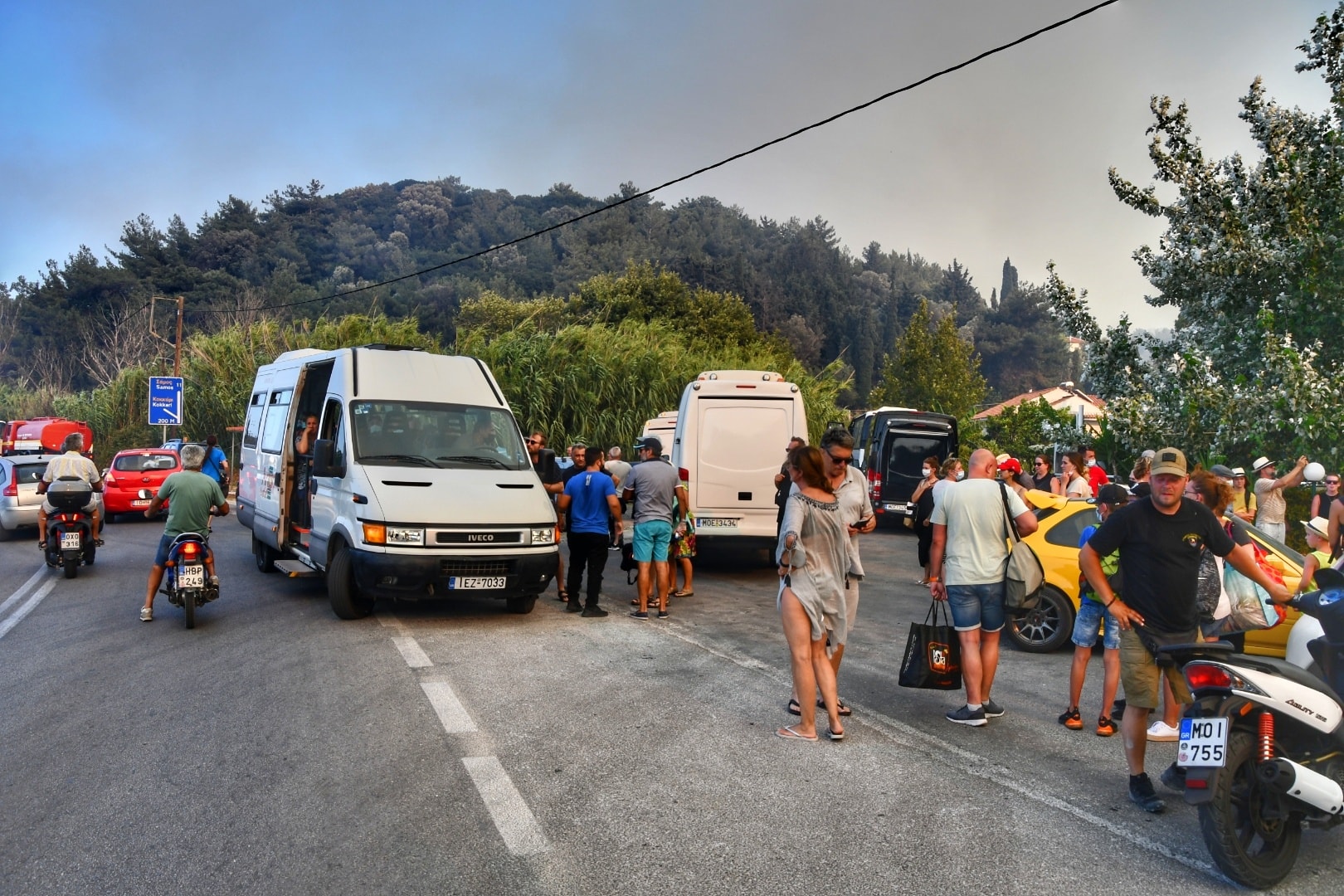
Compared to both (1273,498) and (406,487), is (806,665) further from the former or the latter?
(1273,498)

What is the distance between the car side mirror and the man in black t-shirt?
7.32m

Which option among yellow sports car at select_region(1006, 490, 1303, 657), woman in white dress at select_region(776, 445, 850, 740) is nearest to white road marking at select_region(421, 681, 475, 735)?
woman in white dress at select_region(776, 445, 850, 740)

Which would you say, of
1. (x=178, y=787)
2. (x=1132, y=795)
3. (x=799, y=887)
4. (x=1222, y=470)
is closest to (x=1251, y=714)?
(x=1132, y=795)

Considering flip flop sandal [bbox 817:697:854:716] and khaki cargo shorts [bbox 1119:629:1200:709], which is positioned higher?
khaki cargo shorts [bbox 1119:629:1200:709]

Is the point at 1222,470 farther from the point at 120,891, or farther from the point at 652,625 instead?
the point at 120,891

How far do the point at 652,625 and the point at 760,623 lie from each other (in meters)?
1.17

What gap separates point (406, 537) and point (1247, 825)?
7.07 m

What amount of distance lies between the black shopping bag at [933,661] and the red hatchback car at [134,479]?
1900cm

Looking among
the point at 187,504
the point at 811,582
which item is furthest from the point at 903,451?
the point at 811,582

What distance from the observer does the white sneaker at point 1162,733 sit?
6586mm

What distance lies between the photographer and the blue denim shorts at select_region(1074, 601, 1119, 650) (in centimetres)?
675

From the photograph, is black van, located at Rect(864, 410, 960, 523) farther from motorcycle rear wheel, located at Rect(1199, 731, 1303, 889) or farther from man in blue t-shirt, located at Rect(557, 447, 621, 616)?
motorcycle rear wheel, located at Rect(1199, 731, 1303, 889)

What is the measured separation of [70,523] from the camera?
13.7 meters

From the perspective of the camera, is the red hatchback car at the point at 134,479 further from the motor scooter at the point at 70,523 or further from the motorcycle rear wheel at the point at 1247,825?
the motorcycle rear wheel at the point at 1247,825
